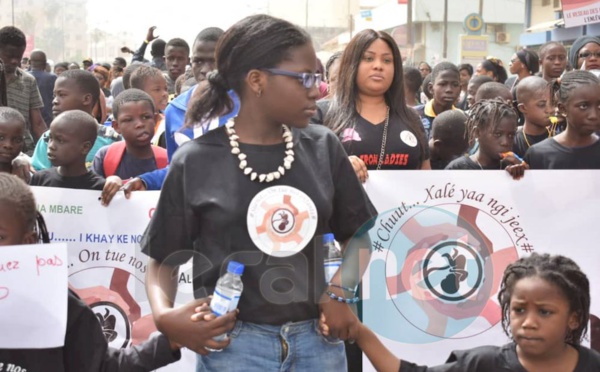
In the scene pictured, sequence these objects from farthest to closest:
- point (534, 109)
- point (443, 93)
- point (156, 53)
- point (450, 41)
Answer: point (450, 41), point (156, 53), point (443, 93), point (534, 109)

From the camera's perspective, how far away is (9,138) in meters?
4.79

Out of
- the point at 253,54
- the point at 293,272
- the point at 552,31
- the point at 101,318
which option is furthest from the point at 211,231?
the point at 552,31

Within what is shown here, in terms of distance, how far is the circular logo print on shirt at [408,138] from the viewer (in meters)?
4.49

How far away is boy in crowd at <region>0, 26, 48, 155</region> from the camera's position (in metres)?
7.50

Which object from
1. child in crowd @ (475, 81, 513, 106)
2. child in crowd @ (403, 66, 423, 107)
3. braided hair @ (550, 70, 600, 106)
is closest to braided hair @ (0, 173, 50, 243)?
braided hair @ (550, 70, 600, 106)

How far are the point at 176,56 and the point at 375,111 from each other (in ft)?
16.1

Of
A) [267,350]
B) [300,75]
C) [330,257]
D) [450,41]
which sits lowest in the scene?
[267,350]

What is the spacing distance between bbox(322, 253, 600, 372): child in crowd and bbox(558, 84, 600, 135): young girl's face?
6.69 feet

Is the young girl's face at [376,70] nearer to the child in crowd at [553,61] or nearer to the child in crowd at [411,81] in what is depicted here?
the child in crowd at [411,81]

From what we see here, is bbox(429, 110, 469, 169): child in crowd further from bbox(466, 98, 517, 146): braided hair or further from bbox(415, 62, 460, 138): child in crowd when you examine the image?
bbox(415, 62, 460, 138): child in crowd

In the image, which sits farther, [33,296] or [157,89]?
[157,89]

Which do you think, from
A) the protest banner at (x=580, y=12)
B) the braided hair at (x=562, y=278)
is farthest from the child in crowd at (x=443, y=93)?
the braided hair at (x=562, y=278)

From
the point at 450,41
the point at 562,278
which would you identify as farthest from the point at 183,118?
the point at 450,41

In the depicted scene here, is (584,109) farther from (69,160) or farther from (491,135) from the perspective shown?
(69,160)
